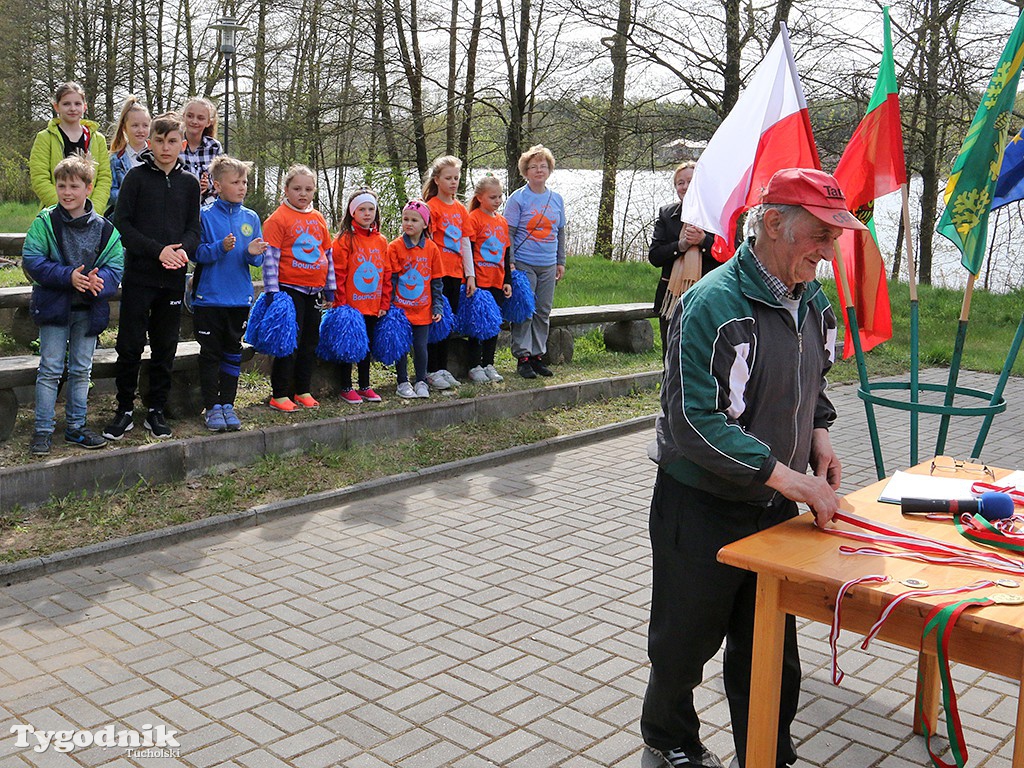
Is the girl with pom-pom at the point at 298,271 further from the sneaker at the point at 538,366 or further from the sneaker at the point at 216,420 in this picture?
the sneaker at the point at 538,366

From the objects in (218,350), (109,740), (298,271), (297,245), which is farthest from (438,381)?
(109,740)

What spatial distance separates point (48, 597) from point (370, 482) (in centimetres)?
231

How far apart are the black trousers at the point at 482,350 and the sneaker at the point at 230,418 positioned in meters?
2.75

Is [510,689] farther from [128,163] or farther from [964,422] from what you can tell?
[964,422]

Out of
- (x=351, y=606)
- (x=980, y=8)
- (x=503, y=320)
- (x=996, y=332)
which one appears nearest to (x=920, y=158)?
(x=980, y=8)

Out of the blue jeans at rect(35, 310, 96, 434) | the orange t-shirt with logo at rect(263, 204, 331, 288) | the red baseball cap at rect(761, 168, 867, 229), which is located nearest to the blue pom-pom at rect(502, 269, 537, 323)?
the orange t-shirt with logo at rect(263, 204, 331, 288)

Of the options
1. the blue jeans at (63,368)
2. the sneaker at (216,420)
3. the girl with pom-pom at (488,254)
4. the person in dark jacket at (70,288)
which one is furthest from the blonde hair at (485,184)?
the blue jeans at (63,368)

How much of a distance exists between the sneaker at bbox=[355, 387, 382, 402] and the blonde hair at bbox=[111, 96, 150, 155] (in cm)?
276

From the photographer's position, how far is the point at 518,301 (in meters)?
9.48

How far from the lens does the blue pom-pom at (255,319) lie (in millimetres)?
7426

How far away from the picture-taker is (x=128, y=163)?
27.9ft

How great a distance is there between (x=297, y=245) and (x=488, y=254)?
2133mm

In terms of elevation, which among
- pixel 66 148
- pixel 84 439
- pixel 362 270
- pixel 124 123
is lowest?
pixel 84 439

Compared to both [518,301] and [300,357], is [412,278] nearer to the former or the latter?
[300,357]
